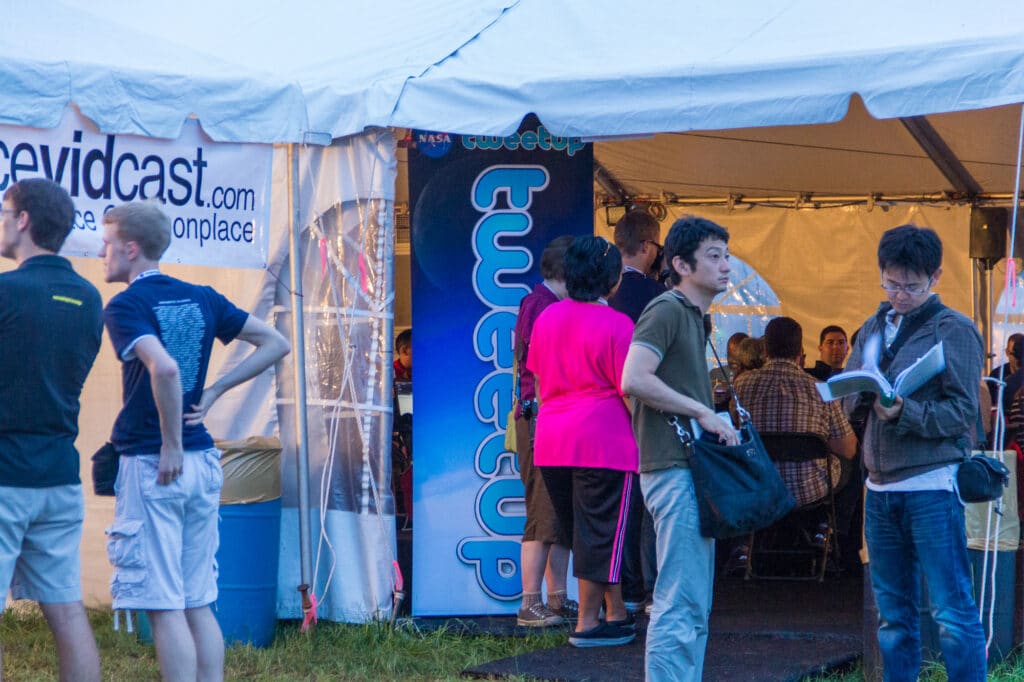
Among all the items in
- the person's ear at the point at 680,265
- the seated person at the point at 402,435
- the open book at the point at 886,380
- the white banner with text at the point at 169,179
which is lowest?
the seated person at the point at 402,435

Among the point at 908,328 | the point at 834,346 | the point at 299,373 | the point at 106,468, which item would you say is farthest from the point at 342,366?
the point at 834,346

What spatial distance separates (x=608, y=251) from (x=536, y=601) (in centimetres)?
163

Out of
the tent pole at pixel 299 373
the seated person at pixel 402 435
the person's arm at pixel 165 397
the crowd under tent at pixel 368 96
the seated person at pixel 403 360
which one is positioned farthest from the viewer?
the seated person at pixel 403 360

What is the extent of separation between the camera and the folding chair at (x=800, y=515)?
6.82 meters

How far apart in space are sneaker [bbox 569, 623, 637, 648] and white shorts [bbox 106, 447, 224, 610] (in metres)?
1.97

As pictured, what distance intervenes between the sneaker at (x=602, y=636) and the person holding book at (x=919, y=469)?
148 cm

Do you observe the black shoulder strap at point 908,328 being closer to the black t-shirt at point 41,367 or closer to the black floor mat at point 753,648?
the black floor mat at point 753,648

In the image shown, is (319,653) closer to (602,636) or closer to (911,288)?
(602,636)

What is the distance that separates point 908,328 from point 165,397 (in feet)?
7.30

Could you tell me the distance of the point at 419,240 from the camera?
612 cm

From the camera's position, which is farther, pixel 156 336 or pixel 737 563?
pixel 737 563

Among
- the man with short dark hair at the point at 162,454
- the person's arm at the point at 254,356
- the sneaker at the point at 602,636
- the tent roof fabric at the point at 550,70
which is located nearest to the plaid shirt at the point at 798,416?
the sneaker at the point at 602,636

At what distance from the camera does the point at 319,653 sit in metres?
5.59

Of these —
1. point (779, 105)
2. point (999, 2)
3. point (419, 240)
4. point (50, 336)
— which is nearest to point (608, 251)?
point (779, 105)
